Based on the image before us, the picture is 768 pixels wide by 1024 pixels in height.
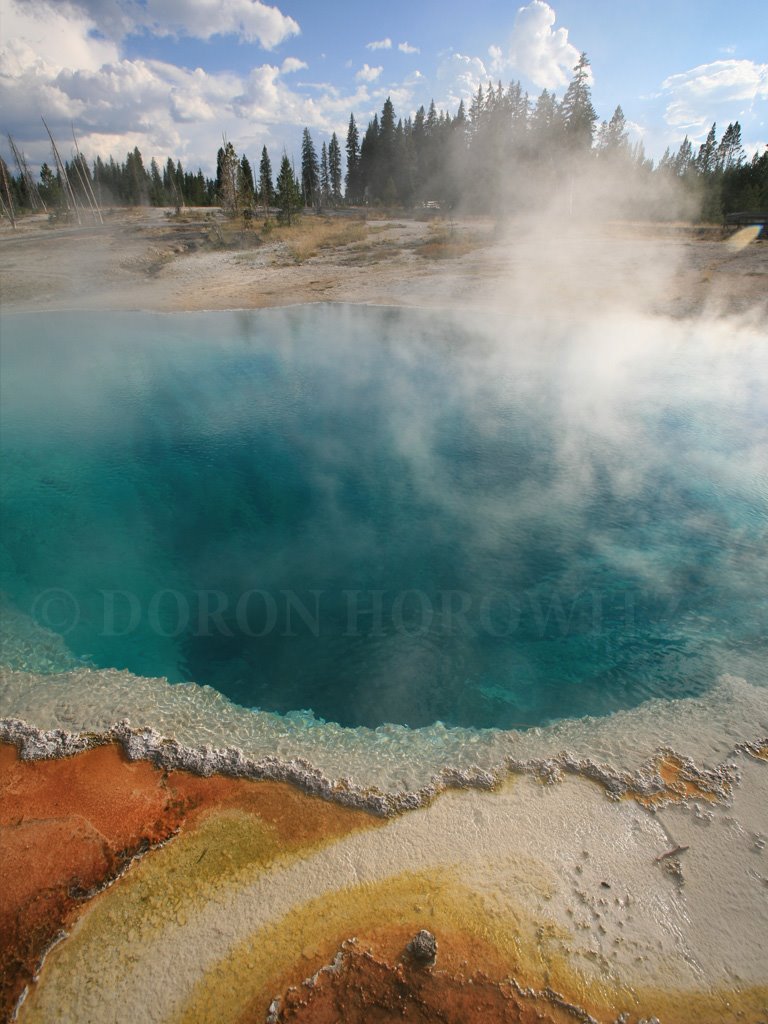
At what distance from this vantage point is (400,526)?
6.37 m

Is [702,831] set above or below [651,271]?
below

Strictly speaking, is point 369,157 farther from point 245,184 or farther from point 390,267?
point 390,267

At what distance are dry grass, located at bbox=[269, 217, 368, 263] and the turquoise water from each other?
12999mm

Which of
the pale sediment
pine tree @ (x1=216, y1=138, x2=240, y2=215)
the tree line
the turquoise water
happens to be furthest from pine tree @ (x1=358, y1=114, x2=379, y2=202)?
the pale sediment

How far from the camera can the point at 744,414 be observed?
941 cm

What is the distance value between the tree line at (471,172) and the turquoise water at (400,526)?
69.1ft

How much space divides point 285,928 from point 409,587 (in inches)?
122

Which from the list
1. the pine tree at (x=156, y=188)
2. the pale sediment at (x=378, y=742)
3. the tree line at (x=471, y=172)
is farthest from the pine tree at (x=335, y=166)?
the pale sediment at (x=378, y=742)

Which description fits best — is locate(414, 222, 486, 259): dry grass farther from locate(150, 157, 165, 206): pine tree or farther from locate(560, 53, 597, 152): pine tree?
locate(150, 157, 165, 206): pine tree

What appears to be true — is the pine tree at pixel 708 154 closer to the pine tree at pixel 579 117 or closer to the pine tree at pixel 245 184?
the pine tree at pixel 579 117

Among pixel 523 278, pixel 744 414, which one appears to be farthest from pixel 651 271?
pixel 744 414

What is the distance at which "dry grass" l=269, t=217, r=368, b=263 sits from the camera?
886 inches

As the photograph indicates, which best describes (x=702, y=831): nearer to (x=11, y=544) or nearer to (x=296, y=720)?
(x=296, y=720)

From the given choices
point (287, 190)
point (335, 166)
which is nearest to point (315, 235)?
point (287, 190)
